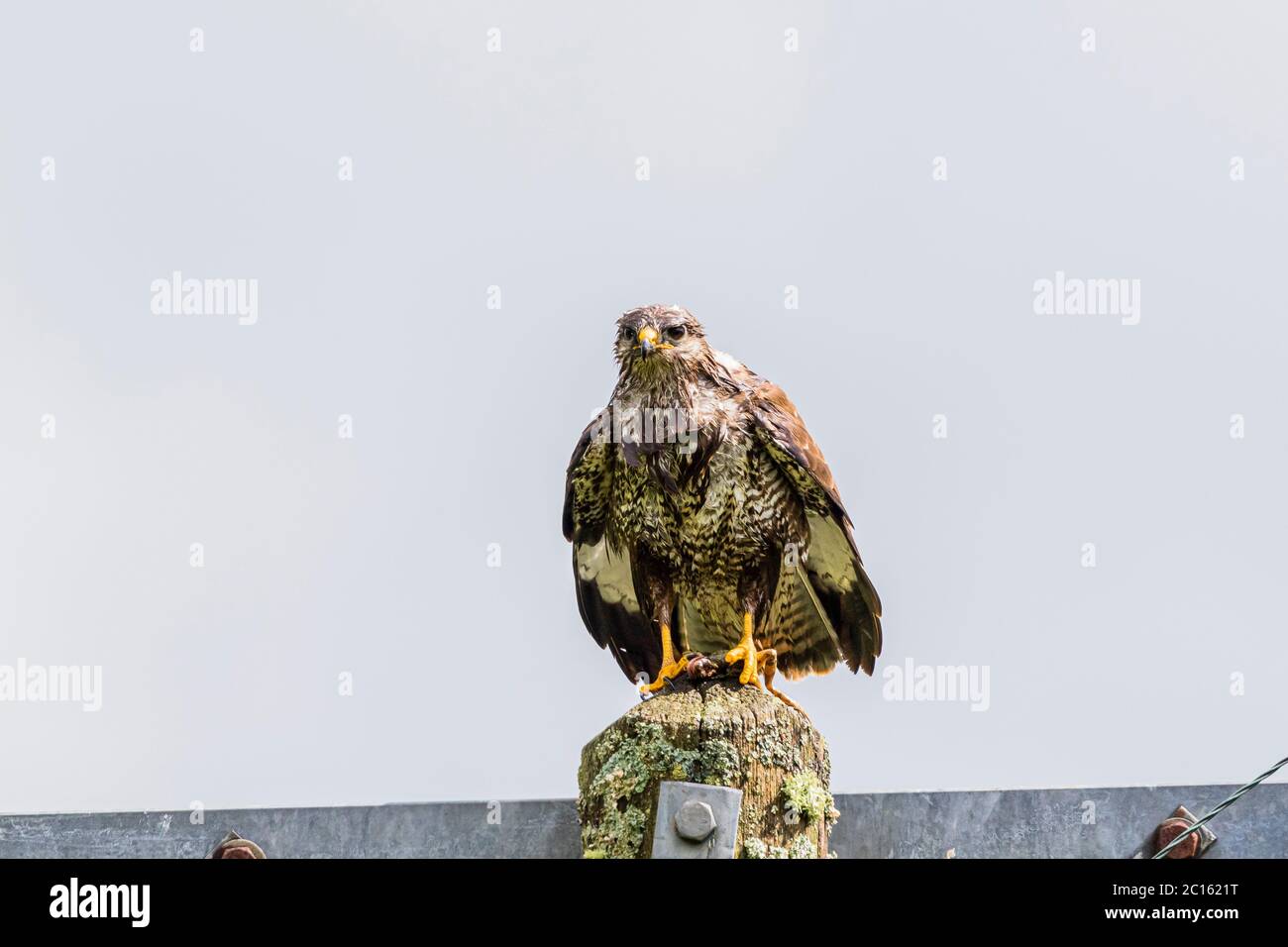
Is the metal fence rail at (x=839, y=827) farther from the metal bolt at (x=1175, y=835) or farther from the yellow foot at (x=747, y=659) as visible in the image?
the yellow foot at (x=747, y=659)

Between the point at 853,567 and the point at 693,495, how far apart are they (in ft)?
3.33

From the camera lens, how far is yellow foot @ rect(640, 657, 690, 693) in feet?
29.0

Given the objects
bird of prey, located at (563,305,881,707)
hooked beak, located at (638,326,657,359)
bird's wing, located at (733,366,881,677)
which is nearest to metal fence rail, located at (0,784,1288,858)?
bird of prey, located at (563,305,881,707)

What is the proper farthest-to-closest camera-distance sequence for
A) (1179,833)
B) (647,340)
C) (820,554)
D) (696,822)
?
(820,554)
(647,340)
(1179,833)
(696,822)

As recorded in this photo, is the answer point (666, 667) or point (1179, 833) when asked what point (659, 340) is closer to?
point (666, 667)

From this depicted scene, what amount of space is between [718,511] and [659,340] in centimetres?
103

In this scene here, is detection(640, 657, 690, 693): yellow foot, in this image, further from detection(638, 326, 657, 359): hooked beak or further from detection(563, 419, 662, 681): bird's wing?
detection(638, 326, 657, 359): hooked beak

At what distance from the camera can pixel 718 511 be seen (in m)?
9.33

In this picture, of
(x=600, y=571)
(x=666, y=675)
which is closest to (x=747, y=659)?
(x=666, y=675)

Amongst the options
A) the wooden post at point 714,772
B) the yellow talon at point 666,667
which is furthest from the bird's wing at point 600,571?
the wooden post at point 714,772

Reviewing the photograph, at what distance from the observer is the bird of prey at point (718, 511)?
9.34 meters
